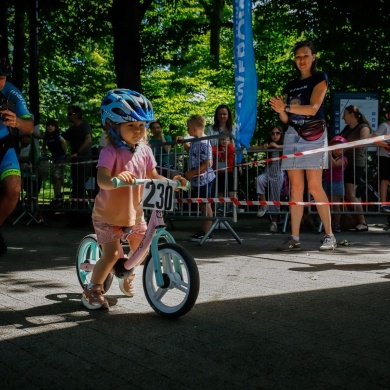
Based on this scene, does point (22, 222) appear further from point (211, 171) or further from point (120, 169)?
point (120, 169)

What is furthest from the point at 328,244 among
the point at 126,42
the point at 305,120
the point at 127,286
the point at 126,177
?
the point at 126,42

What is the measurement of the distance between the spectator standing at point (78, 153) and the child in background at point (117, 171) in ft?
26.0

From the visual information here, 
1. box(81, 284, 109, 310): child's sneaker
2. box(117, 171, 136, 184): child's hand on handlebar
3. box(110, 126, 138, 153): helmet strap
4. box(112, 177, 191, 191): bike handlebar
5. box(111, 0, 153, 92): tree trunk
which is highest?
box(111, 0, 153, 92): tree trunk

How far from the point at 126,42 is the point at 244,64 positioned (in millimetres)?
4486

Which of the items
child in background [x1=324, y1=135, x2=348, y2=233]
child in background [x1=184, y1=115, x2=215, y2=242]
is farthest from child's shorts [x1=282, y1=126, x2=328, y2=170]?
child in background [x1=324, y1=135, x2=348, y2=233]

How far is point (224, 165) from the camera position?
9383 millimetres

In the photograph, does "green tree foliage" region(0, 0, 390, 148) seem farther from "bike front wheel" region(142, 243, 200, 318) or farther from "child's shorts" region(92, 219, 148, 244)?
"bike front wheel" region(142, 243, 200, 318)

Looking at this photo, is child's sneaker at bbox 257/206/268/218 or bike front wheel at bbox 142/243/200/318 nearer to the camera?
bike front wheel at bbox 142/243/200/318

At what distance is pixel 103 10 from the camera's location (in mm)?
18531

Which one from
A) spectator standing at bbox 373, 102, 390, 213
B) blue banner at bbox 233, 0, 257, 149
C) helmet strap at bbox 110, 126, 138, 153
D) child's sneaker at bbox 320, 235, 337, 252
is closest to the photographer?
helmet strap at bbox 110, 126, 138, 153

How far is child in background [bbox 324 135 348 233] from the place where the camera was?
409 inches

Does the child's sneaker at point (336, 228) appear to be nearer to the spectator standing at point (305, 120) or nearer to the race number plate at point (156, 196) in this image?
the spectator standing at point (305, 120)

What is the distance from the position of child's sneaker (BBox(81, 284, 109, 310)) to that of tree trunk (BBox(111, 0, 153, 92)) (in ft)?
34.6

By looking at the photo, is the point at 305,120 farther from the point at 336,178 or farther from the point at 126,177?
the point at 126,177
